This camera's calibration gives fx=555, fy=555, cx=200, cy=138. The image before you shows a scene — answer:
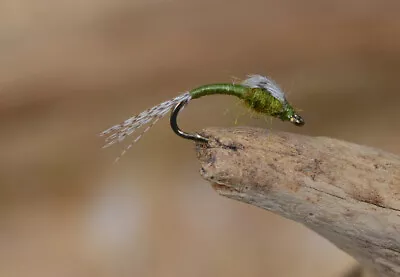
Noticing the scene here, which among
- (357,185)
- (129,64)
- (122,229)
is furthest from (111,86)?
(357,185)

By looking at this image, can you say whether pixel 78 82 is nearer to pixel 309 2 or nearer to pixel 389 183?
pixel 309 2

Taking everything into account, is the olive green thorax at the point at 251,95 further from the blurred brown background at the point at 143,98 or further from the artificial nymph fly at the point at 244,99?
the blurred brown background at the point at 143,98

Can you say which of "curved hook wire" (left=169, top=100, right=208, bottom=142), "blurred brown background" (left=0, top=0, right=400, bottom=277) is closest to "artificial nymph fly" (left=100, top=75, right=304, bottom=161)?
"curved hook wire" (left=169, top=100, right=208, bottom=142)

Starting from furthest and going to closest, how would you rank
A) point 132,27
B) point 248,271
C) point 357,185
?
point 132,27, point 248,271, point 357,185

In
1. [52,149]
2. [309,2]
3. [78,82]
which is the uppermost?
[309,2]

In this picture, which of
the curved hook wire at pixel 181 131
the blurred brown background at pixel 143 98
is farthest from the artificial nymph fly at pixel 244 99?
the blurred brown background at pixel 143 98

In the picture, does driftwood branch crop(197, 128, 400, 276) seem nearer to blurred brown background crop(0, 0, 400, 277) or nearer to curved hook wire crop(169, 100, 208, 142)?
curved hook wire crop(169, 100, 208, 142)
